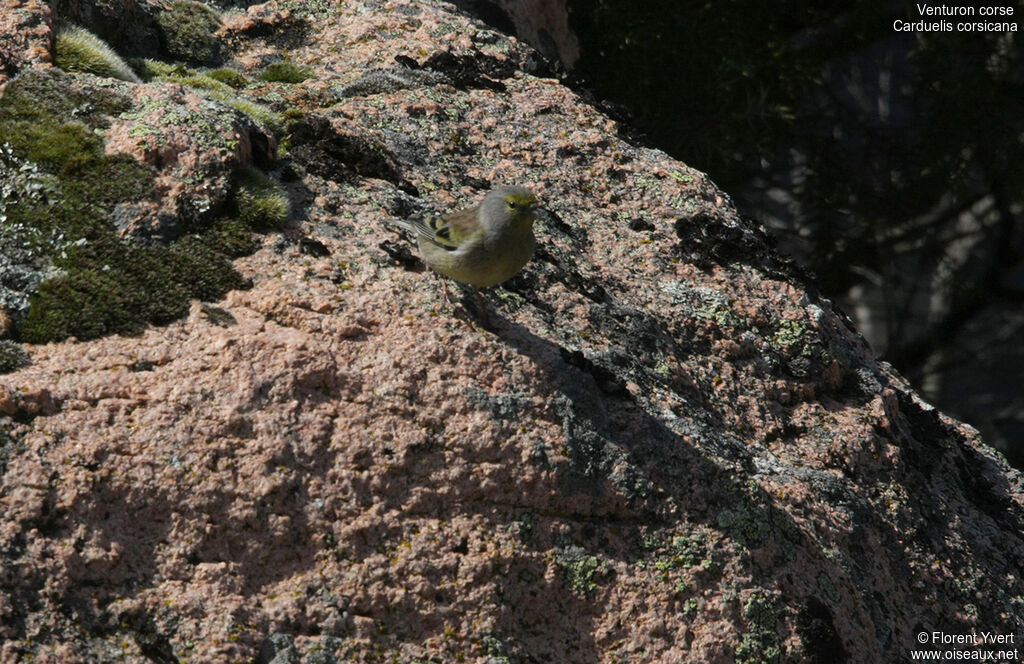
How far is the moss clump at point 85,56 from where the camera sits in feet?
19.4

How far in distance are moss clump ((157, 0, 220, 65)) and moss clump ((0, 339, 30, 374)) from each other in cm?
340

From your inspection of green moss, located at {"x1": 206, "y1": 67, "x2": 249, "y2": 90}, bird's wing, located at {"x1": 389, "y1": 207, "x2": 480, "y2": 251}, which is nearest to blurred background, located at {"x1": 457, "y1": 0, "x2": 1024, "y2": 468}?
green moss, located at {"x1": 206, "y1": 67, "x2": 249, "y2": 90}

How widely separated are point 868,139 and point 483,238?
8.52 metres

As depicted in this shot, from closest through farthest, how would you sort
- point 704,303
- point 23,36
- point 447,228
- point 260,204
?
point 447,228
point 260,204
point 23,36
point 704,303

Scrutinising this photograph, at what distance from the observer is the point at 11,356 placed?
4.39 meters

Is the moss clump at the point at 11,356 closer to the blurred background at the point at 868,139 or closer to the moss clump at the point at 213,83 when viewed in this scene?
the moss clump at the point at 213,83

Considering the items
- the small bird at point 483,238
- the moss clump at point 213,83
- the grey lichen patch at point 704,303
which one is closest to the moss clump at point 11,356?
the small bird at point 483,238

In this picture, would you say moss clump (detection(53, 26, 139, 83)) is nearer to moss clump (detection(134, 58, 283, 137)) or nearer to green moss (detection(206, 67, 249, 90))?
moss clump (detection(134, 58, 283, 137))

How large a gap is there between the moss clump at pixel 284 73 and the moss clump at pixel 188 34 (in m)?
0.47

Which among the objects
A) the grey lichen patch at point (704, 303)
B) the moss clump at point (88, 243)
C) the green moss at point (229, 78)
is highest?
the green moss at point (229, 78)

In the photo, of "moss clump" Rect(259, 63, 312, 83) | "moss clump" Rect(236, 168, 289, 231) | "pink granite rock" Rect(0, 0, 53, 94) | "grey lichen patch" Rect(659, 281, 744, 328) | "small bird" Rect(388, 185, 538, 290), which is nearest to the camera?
"small bird" Rect(388, 185, 538, 290)

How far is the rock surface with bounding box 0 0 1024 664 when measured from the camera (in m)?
4.08

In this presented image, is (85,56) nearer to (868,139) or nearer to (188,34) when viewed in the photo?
(188,34)

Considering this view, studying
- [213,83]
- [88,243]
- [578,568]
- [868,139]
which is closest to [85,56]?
[213,83]
